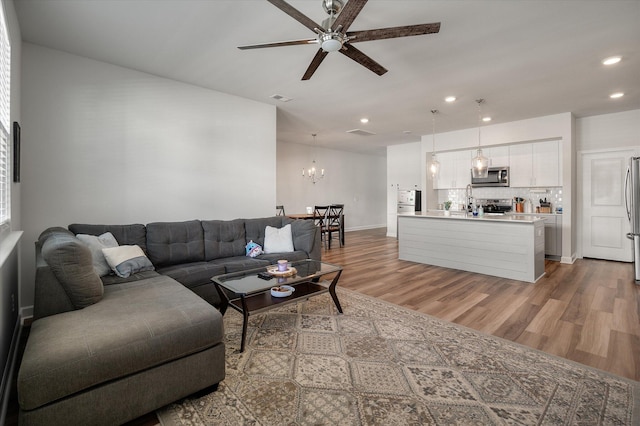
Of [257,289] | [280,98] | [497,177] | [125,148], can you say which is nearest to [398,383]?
[257,289]

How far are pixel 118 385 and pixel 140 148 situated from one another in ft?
9.95

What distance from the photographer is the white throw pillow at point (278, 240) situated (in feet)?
13.1

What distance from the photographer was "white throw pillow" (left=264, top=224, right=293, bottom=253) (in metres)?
4.00

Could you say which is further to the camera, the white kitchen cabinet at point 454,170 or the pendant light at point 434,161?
the white kitchen cabinet at point 454,170

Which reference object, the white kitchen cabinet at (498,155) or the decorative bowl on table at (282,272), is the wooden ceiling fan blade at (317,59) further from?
the white kitchen cabinet at (498,155)

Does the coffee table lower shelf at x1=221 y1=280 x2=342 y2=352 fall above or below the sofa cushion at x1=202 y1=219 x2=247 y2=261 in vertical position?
below

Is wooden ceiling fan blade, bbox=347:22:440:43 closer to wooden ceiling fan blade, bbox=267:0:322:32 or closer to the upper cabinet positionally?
wooden ceiling fan blade, bbox=267:0:322:32

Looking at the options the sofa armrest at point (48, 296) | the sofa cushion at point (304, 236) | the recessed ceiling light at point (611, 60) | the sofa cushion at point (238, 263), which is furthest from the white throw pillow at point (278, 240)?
the recessed ceiling light at point (611, 60)

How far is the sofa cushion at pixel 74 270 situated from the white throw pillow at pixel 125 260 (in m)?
0.77

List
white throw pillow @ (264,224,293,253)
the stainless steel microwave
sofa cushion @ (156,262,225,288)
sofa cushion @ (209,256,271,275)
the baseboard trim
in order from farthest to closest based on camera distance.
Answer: the stainless steel microwave → white throw pillow @ (264,224,293,253) → sofa cushion @ (209,256,271,275) → sofa cushion @ (156,262,225,288) → the baseboard trim

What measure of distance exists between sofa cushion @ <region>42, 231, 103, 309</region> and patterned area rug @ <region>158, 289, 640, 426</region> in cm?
93

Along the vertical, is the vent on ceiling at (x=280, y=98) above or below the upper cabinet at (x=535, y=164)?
above

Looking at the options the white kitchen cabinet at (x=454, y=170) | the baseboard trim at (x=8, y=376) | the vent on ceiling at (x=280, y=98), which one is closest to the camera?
the baseboard trim at (x=8, y=376)

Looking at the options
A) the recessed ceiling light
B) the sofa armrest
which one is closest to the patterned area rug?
the sofa armrest
